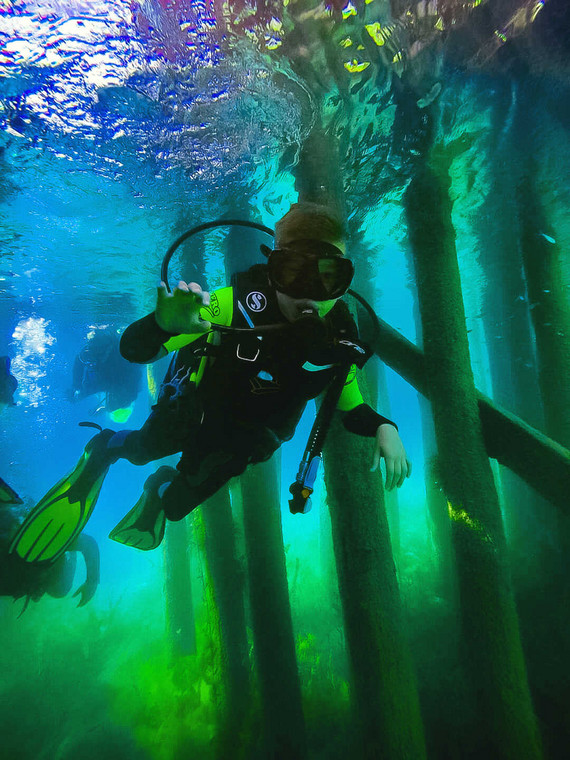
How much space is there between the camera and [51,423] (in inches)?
2196

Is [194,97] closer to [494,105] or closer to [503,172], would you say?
[494,105]

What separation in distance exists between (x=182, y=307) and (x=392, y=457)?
6.30 ft

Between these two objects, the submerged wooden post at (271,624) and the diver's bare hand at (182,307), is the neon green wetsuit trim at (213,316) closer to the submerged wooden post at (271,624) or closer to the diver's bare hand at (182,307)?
the diver's bare hand at (182,307)

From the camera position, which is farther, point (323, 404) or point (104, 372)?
point (104, 372)

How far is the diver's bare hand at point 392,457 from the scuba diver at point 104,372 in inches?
547

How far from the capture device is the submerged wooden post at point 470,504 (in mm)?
3113

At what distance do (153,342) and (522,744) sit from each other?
4500mm

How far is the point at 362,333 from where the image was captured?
4773 millimetres

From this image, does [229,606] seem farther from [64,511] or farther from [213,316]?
[213,316]

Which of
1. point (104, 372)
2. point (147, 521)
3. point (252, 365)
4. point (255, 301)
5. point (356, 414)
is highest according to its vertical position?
point (104, 372)

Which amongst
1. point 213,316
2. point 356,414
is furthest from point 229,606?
point 213,316

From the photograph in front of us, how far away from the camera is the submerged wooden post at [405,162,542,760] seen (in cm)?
311

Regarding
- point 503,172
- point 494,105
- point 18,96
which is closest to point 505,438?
point 494,105

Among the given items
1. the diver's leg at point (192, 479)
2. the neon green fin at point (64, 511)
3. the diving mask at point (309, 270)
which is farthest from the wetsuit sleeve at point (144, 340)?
the neon green fin at point (64, 511)
